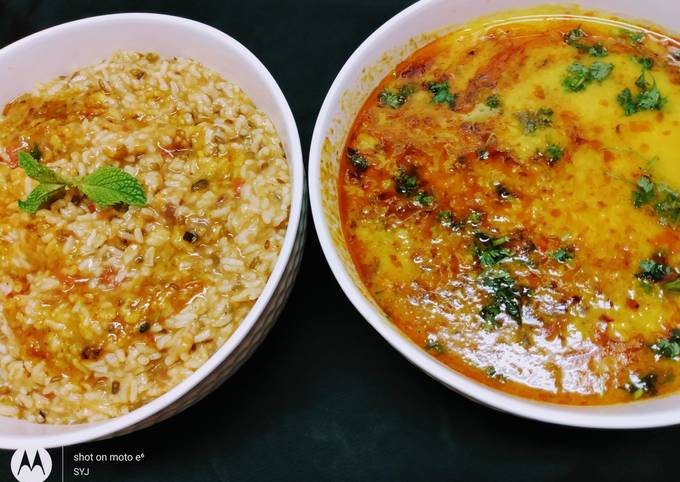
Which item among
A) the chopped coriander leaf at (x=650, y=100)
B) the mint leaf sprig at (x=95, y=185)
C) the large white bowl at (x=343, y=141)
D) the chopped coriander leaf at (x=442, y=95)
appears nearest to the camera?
the large white bowl at (x=343, y=141)

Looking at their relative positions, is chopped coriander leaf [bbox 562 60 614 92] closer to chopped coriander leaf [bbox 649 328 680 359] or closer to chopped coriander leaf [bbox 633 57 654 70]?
chopped coriander leaf [bbox 633 57 654 70]

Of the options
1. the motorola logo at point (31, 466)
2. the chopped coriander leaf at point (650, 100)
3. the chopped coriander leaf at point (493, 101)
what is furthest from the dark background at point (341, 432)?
the chopped coriander leaf at point (650, 100)

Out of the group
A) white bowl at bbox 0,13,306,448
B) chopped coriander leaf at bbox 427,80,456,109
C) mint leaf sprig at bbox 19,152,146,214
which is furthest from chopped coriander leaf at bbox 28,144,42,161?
chopped coriander leaf at bbox 427,80,456,109

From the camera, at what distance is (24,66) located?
3119 millimetres

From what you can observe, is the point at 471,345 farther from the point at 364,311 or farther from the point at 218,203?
the point at 218,203

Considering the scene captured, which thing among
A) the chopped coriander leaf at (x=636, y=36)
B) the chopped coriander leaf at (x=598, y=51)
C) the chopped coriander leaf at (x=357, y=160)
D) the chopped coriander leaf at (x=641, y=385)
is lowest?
the chopped coriander leaf at (x=641, y=385)

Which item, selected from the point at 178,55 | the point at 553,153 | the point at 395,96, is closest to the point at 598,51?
the point at 553,153

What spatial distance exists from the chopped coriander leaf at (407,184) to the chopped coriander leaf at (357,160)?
177 mm

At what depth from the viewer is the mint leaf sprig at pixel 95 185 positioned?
260 cm

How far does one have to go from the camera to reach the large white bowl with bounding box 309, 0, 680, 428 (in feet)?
7.12

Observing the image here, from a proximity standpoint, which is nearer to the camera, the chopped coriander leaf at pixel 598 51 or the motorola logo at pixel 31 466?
the motorola logo at pixel 31 466

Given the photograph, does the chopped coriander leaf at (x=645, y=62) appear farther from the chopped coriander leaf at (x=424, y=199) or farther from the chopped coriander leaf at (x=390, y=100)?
the chopped coriander leaf at (x=424, y=199)

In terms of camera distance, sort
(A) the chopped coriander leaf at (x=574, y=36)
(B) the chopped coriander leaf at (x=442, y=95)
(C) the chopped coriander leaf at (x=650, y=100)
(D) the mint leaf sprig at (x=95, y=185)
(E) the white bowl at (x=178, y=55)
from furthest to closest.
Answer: (A) the chopped coriander leaf at (x=574, y=36), (B) the chopped coriander leaf at (x=442, y=95), (C) the chopped coriander leaf at (x=650, y=100), (D) the mint leaf sprig at (x=95, y=185), (E) the white bowl at (x=178, y=55)

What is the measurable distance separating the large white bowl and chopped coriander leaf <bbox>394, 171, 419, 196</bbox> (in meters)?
0.28
